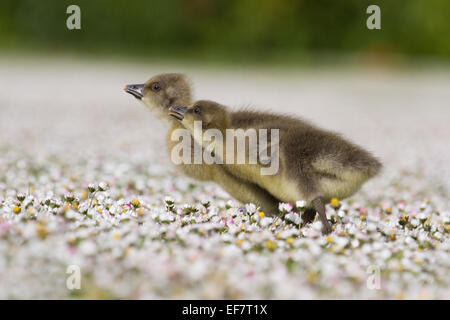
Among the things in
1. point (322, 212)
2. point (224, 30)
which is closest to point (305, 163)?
point (322, 212)

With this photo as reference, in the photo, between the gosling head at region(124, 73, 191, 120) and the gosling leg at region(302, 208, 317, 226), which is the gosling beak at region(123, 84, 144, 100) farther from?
the gosling leg at region(302, 208, 317, 226)

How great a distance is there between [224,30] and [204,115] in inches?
1037

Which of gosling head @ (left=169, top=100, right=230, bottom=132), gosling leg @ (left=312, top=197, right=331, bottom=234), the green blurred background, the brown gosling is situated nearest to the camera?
gosling leg @ (left=312, top=197, right=331, bottom=234)

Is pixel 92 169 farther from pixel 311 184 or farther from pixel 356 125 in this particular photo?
pixel 356 125

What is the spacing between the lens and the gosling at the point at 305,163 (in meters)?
4.56

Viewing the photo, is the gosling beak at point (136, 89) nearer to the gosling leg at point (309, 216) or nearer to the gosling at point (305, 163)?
the gosling at point (305, 163)

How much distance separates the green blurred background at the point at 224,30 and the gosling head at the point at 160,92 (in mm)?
24259

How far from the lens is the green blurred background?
95.8 ft

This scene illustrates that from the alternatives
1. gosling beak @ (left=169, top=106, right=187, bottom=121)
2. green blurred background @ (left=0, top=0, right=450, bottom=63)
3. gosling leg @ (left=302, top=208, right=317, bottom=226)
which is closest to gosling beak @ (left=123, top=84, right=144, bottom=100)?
gosling beak @ (left=169, top=106, right=187, bottom=121)

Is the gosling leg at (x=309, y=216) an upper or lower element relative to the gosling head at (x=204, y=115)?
lower

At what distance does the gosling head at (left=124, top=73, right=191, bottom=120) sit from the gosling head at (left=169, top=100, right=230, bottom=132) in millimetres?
711

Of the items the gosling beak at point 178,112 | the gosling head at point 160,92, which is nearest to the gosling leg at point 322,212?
the gosling beak at point 178,112

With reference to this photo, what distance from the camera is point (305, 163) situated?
460 centimetres
